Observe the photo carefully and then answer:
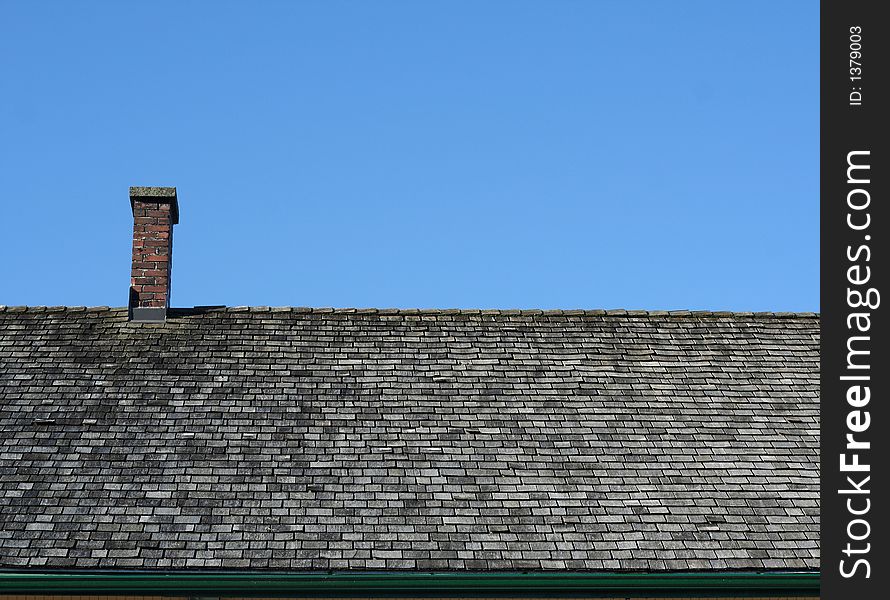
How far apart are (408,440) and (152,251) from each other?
16.0 ft

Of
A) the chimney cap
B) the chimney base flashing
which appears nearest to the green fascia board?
the chimney base flashing

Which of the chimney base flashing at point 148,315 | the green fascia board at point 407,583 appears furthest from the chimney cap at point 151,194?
the green fascia board at point 407,583

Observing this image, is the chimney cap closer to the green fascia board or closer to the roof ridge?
the roof ridge

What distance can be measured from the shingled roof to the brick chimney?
Result: 27cm

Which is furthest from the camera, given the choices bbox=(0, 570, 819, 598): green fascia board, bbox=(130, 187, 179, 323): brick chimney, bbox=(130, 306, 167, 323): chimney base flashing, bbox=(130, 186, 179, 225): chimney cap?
bbox=(130, 186, 179, 225): chimney cap

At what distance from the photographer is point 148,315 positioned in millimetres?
14438

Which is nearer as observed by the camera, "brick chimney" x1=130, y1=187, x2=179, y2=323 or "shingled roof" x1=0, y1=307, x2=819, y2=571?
"shingled roof" x1=0, y1=307, x2=819, y2=571

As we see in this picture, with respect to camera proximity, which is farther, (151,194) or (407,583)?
(151,194)

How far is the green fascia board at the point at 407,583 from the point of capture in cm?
1000

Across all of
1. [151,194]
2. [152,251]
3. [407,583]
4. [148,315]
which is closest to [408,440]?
[407,583]

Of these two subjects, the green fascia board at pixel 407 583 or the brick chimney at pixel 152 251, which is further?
the brick chimney at pixel 152 251

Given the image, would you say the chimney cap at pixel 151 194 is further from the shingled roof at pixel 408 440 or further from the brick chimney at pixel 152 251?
the shingled roof at pixel 408 440

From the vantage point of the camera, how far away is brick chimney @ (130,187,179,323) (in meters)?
14.5

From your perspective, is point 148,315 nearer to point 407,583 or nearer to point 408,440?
point 408,440
